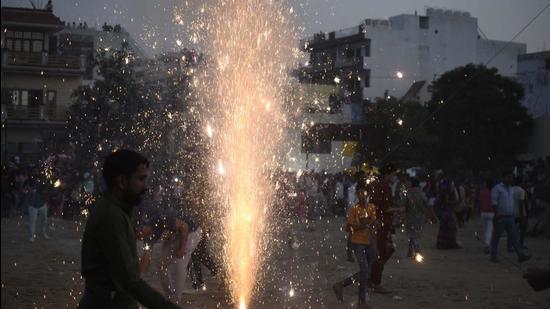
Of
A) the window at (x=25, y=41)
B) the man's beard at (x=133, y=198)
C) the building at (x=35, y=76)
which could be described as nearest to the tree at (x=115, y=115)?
the building at (x=35, y=76)

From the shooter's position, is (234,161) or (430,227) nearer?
(234,161)

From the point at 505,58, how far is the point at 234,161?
4864 centimetres

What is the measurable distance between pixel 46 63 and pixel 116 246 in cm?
3617

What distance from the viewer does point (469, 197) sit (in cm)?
2886

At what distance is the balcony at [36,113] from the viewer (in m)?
36.5

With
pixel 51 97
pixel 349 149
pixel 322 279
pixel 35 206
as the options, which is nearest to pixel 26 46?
pixel 51 97

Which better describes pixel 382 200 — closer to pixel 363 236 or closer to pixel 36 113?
pixel 363 236

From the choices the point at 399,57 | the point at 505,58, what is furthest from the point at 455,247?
the point at 505,58

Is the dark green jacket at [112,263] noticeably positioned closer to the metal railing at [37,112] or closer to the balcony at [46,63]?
the metal railing at [37,112]

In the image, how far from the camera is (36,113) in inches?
1463

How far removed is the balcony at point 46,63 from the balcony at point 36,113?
1.77m

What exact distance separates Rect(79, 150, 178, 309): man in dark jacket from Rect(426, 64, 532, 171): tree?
118 feet

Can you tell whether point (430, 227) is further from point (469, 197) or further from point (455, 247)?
point (455, 247)

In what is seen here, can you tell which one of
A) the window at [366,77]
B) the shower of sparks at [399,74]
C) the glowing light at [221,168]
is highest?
the shower of sparks at [399,74]
